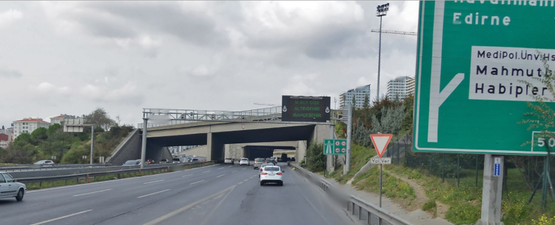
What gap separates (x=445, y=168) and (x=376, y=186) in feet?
23.8

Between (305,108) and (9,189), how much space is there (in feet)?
90.7

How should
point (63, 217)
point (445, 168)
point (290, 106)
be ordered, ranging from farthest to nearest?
point (290, 106) < point (445, 168) < point (63, 217)

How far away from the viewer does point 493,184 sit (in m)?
10.1

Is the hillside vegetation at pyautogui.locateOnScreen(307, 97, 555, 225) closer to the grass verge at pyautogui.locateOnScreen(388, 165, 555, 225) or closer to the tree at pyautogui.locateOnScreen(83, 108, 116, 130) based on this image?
the grass verge at pyautogui.locateOnScreen(388, 165, 555, 225)

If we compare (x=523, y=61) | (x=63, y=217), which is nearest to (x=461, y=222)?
(x=523, y=61)

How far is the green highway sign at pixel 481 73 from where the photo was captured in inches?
388

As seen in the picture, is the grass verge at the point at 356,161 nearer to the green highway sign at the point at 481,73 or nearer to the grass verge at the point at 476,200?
the grass verge at the point at 476,200

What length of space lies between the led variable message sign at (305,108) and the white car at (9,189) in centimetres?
2579

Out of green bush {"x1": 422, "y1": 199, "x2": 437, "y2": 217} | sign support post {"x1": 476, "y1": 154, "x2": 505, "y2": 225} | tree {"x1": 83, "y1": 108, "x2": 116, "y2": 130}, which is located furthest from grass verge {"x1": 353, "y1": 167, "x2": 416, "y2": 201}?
tree {"x1": 83, "y1": 108, "x2": 116, "y2": 130}

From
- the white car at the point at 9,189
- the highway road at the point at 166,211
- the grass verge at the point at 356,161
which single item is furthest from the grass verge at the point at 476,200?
the grass verge at the point at 356,161

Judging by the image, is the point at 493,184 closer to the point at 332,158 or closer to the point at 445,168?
the point at 445,168

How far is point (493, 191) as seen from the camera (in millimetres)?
10086

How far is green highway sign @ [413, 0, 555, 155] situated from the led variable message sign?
3139 centimetres

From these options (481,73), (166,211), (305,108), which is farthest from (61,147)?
(481,73)
